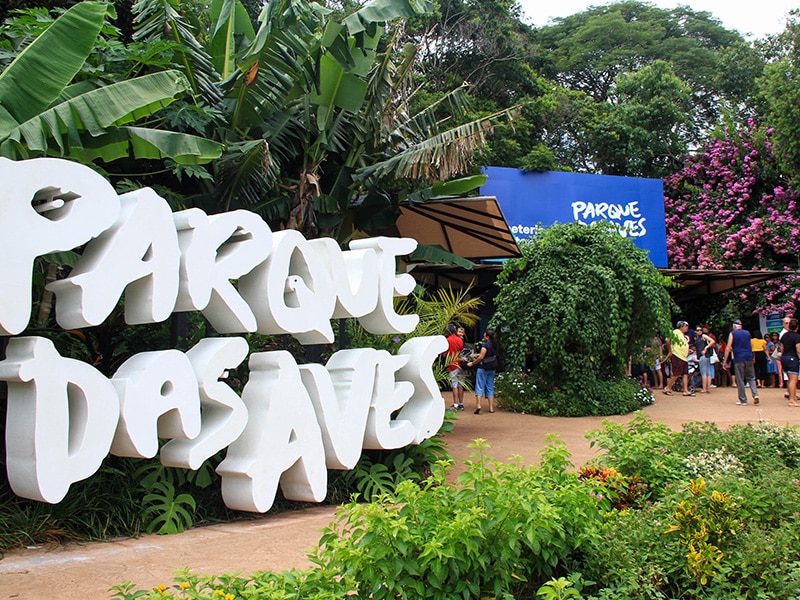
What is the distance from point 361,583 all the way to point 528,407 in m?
10.8

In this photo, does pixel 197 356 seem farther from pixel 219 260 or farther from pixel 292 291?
pixel 292 291

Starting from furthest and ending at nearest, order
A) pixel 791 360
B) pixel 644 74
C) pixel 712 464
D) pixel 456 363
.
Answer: pixel 644 74 < pixel 791 360 < pixel 456 363 < pixel 712 464

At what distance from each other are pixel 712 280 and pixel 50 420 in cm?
2233

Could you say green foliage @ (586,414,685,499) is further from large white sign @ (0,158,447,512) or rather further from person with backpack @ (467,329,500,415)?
person with backpack @ (467,329,500,415)

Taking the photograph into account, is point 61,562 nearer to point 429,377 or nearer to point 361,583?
point 361,583

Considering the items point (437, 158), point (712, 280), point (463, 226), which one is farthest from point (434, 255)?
point (712, 280)

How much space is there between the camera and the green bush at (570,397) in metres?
14.2

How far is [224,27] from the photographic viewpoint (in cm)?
1099

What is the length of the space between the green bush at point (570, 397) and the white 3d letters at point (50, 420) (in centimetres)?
963

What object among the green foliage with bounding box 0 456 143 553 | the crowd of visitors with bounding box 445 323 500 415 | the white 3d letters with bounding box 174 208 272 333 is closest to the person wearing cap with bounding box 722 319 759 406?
the crowd of visitors with bounding box 445 323 500 415

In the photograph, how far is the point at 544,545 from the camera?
4570 mm

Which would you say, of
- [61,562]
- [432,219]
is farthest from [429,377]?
[432,219]

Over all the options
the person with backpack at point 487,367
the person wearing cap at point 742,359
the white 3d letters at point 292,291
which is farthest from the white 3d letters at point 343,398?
the person wearing cap at point 742,359

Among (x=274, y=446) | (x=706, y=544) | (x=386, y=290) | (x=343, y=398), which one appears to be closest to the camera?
(x=706, y=544)
